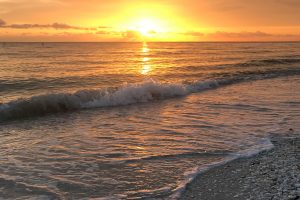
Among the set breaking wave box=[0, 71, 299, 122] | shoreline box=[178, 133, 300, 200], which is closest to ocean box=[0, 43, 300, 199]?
breaking wave box=[0, 71, 299, 122]

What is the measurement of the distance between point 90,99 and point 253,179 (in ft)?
34.3

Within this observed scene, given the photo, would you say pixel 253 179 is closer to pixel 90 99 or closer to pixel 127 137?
pixel 127 137

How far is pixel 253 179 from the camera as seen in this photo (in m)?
5.79

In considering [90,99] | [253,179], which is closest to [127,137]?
[253,179]

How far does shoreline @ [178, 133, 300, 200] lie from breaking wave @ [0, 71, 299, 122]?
8.54 meters

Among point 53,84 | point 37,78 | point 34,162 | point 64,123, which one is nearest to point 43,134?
point 64,123

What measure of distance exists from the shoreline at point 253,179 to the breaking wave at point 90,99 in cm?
854

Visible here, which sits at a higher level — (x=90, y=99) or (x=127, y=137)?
(x=90, y=99)

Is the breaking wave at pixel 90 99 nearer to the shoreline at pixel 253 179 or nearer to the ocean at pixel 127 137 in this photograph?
the ocean at pixel 127 137

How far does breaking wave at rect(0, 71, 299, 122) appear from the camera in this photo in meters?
12.9

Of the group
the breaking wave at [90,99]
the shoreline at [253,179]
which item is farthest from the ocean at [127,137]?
the shoreline at [253,179]

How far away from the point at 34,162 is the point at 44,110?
694 centimetres

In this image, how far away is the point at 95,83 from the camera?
21812 mm

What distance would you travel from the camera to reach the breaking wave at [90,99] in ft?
42.5
